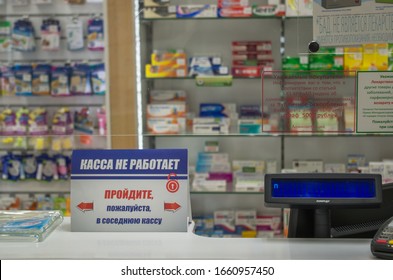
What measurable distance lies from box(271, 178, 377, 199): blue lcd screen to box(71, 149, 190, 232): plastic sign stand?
0.87 ft

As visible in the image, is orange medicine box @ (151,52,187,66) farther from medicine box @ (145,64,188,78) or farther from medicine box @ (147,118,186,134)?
medicine box @ (147,118,186,134)

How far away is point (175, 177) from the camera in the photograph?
1487mm

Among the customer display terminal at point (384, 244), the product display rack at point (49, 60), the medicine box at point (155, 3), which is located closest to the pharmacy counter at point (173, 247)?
the customer display terminal at point (384, 244)

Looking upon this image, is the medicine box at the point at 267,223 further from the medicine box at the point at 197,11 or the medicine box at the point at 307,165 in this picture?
the medicine box at the point at 197,11

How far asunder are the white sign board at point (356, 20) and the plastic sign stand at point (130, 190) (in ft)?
1.80

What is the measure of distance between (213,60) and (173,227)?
2.34 meters

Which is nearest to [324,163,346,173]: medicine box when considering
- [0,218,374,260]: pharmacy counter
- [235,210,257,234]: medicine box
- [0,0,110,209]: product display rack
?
[235,210,257,234]: medicine box

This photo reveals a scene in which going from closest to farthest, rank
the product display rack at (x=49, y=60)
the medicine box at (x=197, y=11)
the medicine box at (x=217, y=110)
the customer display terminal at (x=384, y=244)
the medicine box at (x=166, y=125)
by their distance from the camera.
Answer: the customer display terminal at (x=384, y=244) → the medicine box at (x=197, y=11) → the medicine box at (x=166, y=125) → the medicine box at (x=217, y=110) → the product display rack at (x=49, y=60)

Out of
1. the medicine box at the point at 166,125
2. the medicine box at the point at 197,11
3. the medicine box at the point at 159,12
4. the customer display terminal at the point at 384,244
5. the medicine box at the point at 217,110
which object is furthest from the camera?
the medicine box at the point at 217,110

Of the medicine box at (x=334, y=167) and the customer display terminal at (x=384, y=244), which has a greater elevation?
the customer display terminal at (x=384, y=244)

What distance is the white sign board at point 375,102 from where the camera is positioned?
1550 millimetres

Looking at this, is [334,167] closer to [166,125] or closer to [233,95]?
[233,95]

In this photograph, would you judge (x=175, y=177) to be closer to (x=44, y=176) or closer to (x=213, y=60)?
(x=213, y=60)
